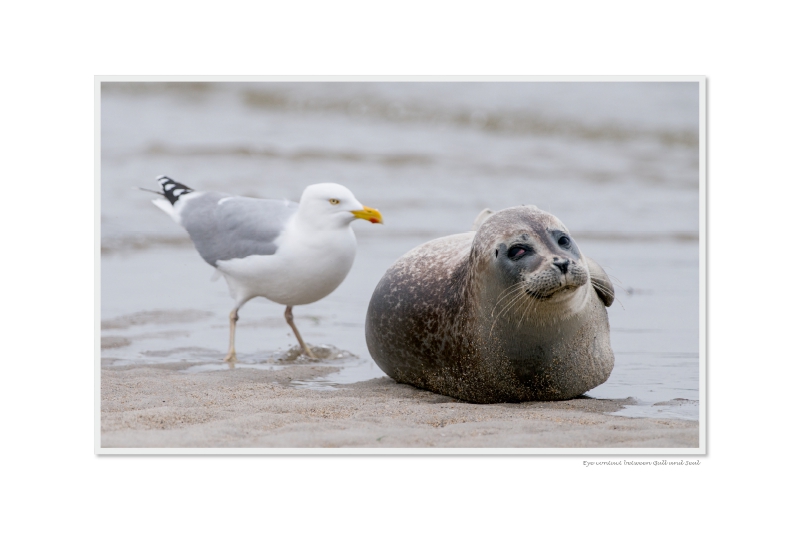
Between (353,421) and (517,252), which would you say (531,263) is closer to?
(517,252)

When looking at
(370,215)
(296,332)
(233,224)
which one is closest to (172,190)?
(233,224)

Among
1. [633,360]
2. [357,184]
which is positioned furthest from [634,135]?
[633,360]

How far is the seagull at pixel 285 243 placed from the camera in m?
5.28

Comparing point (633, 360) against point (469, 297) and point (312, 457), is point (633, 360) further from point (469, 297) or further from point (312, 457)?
point (312, 457)

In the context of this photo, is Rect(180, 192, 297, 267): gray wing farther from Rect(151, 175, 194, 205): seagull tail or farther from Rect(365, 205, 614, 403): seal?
Rect(365, 205, 614, 403): seal

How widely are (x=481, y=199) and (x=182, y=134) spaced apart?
2.87 metres

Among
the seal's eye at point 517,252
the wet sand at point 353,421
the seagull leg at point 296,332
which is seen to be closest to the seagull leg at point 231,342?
the seagull leg at point 296,332

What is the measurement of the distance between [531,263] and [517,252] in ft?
0.30

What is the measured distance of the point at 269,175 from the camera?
918cm

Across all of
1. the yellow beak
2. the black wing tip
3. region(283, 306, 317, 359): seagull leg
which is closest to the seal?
the yellow beak

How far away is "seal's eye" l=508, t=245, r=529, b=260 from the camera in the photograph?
400 cm

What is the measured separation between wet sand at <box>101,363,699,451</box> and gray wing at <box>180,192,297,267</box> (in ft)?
3.49

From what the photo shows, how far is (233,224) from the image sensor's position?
5613 mm

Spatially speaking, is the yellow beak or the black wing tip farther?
the black wing tip
